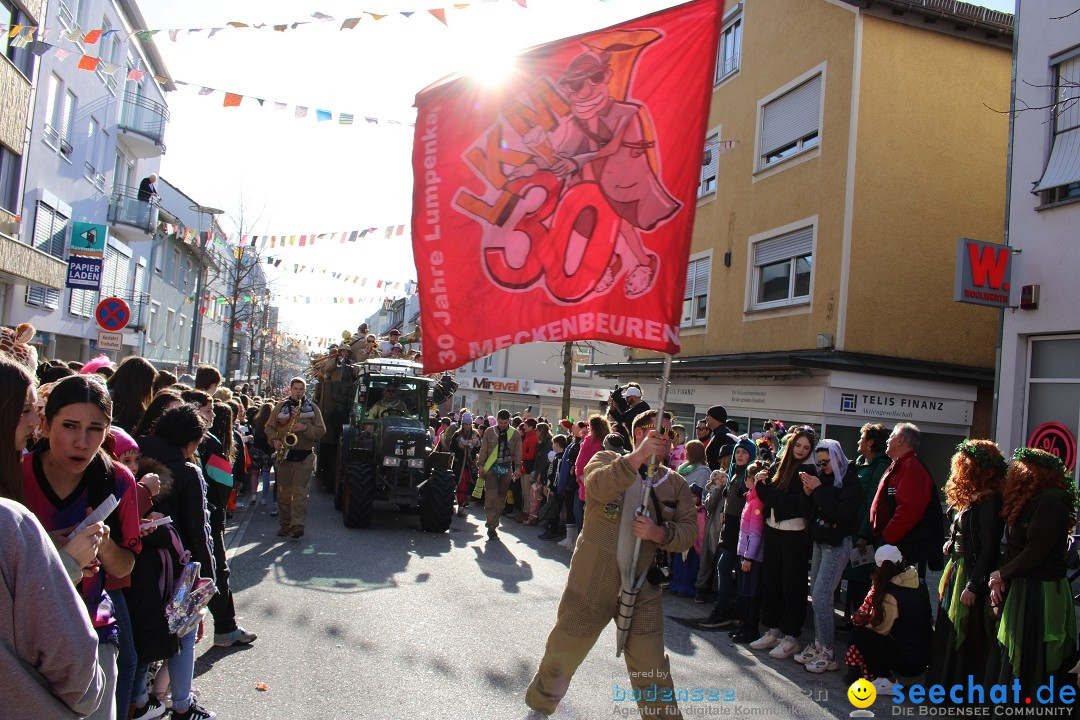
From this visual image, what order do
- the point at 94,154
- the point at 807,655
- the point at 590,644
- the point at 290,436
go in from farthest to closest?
the point at 94,154, the point at 290,436, the point at 807,655, the point at 590,644

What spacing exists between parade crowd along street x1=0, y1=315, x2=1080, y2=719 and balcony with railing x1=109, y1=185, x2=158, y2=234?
1948 centimetres

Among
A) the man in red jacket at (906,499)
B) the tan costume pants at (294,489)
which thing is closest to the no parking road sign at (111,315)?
the tan costume pants at (294,489)

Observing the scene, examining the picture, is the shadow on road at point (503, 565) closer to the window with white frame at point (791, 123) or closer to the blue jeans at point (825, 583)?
the blue jeans at point (825, 583)

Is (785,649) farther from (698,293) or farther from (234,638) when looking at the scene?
(698,293)

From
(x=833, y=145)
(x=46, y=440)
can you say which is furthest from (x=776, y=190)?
(x=46, y=440)

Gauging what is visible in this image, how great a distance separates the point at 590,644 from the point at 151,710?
94.9 inches

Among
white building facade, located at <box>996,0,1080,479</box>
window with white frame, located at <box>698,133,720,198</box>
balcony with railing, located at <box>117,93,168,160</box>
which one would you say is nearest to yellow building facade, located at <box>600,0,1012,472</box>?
window with white frame, located at <box>698,133,720,198</box>

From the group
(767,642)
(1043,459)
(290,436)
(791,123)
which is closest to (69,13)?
(290,436)

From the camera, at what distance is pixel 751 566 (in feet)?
22.7

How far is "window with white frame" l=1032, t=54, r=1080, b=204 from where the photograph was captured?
9.62 metres

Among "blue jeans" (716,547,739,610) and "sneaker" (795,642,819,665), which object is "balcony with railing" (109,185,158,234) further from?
"sneaker" (795,642,819,665)

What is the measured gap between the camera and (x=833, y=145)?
1417 cm

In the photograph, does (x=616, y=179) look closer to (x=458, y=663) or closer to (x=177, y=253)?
(x=458, y=663)

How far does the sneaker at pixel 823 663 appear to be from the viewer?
5988 millimetres
